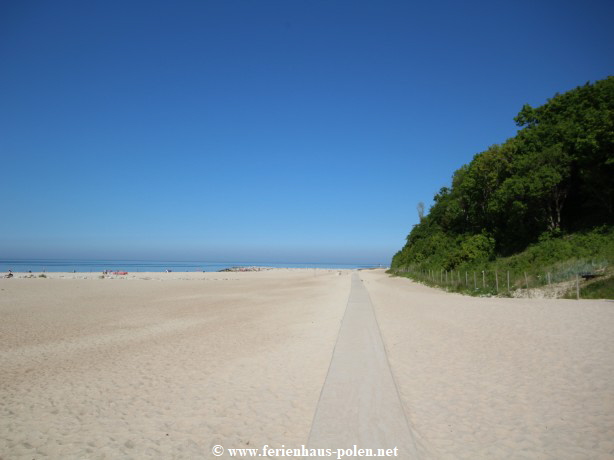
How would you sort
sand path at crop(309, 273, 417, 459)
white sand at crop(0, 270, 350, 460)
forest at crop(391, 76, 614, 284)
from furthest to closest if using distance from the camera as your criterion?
forest at crop(391, 76, 614, 284) → white sand at crop(0, 270, 350, 460) → sand path at crop(309, 273, 417, 459)

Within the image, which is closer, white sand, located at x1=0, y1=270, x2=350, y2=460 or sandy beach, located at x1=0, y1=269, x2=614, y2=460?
sandy beach, located at x1=0, y1=269, x2=614, y2=460

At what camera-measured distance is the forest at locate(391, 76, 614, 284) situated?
25578mm

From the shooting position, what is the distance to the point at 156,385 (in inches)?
269

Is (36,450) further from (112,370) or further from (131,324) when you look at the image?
(131,324)

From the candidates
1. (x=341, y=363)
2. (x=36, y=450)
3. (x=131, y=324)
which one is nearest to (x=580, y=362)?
(x=341, y=363)

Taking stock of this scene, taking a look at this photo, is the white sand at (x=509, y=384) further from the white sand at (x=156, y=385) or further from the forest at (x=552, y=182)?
the forest at (x=552, y=182)

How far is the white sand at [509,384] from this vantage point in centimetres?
439

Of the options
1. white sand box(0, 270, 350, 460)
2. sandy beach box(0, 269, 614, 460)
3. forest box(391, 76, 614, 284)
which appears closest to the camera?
sandy beach box(0, 269, 614, 460)

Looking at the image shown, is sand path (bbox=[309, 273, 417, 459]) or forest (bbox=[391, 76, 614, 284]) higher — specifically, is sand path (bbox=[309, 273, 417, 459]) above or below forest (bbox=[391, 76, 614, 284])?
below

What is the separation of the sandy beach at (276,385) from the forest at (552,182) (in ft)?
57.1

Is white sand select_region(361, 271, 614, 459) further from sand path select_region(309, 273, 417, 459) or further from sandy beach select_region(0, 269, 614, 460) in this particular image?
sand path select_region(309, 273, 417, 459)

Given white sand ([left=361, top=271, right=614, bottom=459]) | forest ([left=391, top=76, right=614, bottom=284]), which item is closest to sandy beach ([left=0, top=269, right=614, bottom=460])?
white sand ([left=361, top=271, right=614, bottom=459])

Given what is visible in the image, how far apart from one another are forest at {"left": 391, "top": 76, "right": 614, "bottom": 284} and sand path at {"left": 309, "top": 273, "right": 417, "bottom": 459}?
74.3ft

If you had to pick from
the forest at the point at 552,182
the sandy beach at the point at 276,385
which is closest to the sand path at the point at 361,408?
the sandy beach at the point at 276,385
